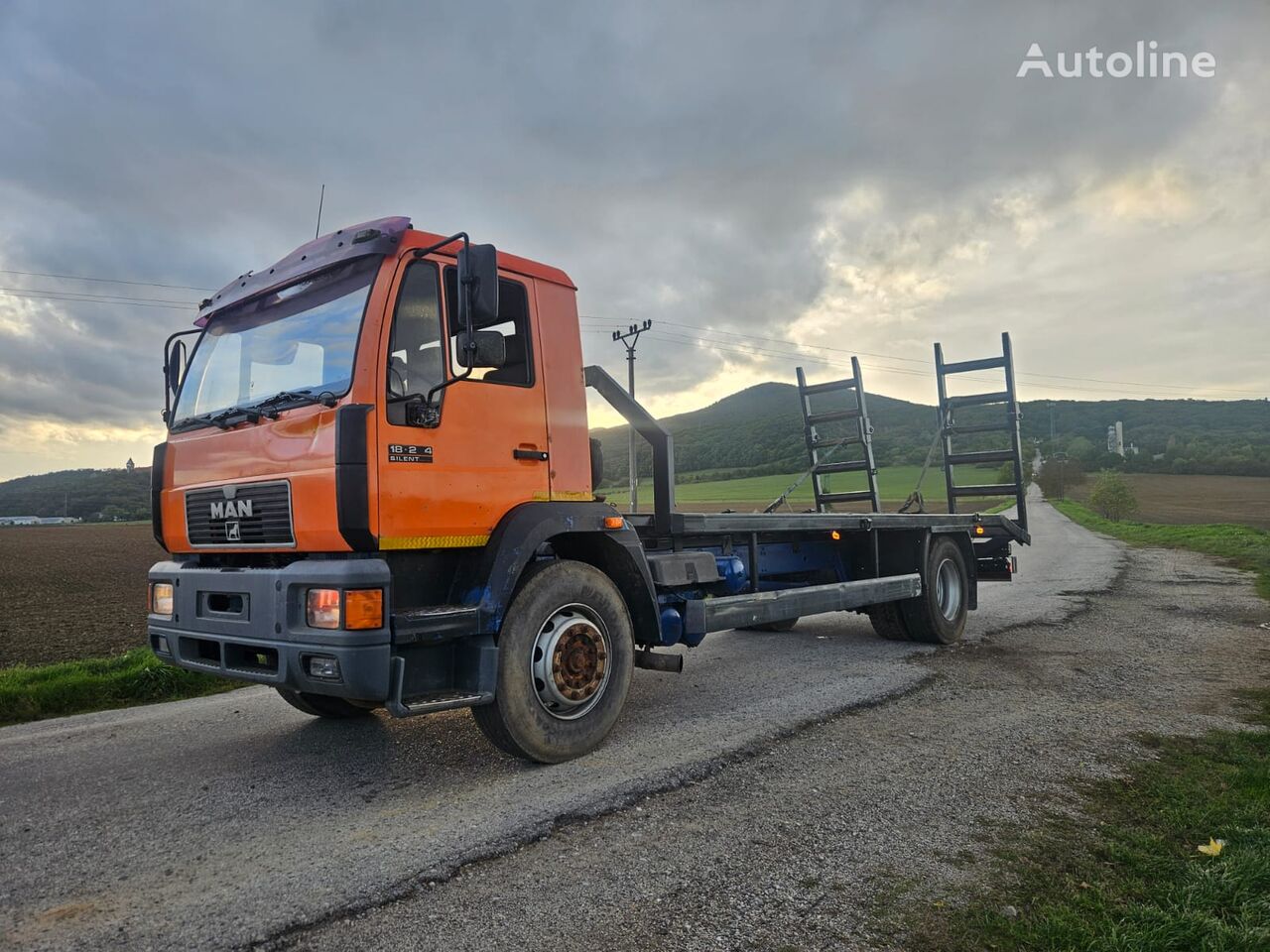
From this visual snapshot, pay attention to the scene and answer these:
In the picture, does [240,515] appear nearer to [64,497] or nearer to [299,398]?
[299,398]

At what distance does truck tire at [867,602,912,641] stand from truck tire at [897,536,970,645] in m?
0.06

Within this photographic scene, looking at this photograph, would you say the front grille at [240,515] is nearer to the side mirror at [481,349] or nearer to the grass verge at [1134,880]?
the side mirror at [481,349]

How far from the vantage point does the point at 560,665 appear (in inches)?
169

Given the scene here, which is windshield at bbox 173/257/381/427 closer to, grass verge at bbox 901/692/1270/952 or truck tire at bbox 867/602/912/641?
grass verge at bbox 901/692/1270/952

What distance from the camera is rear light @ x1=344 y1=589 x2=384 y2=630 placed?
11.6 feet

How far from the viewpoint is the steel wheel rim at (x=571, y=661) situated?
4.24 metres

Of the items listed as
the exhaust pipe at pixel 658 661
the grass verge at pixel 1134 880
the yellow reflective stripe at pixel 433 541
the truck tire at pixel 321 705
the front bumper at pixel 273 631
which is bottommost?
the grass verge at pixel 1134 880

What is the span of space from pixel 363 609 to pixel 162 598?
5.57 ft

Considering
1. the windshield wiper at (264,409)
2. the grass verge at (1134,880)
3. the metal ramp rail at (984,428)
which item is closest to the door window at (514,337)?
the windshield wiper at (264,409)

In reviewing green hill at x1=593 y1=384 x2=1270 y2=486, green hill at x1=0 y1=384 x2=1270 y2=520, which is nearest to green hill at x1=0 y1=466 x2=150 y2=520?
green hill at x1=0 y1=384 x2=1270 y2=520

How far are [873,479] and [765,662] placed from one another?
284cm

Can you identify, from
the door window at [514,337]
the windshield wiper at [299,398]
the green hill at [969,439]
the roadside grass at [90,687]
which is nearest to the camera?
the windshield wiper at [299,398]

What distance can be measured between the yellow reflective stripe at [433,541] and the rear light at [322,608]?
1.02ft

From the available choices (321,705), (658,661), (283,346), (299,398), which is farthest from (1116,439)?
(299,398)
